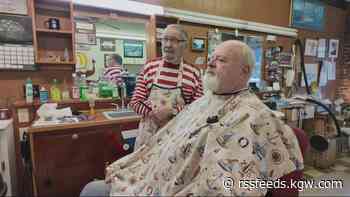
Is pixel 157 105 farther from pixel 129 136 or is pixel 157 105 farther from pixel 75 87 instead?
pixel 75 87

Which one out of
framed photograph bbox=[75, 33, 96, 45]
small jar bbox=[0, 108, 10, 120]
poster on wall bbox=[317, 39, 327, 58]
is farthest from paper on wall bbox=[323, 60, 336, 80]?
small jar bbox=[0, 108, 10, 120]

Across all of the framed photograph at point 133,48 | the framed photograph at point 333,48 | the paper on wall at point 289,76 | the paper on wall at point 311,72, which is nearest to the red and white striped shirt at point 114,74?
the framed photograph at point 133,48

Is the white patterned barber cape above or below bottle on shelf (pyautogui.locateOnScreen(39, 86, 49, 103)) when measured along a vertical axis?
below

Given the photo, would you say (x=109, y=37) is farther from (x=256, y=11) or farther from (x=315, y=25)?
(x=315, y=25)

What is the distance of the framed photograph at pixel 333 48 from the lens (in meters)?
4.34

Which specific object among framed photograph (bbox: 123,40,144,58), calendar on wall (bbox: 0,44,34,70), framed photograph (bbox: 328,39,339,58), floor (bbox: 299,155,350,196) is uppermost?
framed photograph (bbox: 328,39,339,58)

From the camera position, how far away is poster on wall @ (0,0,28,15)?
1.79 metres

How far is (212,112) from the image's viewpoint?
47.8 inches

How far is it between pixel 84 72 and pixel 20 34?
0.58m

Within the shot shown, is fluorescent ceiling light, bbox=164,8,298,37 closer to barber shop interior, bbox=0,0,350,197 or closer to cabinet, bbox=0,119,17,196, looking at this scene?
barber shop interior, bbox=0,0,350,197

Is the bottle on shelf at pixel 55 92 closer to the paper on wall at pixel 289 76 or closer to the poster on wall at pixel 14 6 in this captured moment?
the poster on wall at pixel 14 6

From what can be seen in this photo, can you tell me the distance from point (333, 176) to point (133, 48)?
9.01ft

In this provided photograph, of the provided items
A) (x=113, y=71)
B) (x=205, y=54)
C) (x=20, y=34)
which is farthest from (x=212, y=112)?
(x=205, y=54)

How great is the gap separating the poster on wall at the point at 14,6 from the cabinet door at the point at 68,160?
41.1 inches
